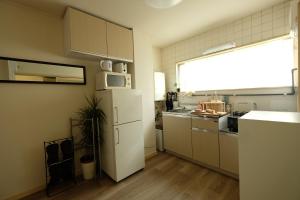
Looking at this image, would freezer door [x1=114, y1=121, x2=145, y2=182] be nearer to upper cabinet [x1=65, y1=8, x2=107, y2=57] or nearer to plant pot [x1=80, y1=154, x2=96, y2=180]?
plant pot [x1=80, y1=154, x2=96, y2=180]

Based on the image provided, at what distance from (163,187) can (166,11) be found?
8.14ft

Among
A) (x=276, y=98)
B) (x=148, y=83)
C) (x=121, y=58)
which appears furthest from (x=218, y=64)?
(x=121, y=58)

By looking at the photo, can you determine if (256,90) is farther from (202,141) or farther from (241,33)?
(202,141)

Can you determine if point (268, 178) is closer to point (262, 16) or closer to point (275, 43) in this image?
point (275, 43)

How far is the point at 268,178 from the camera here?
1024 millimetres

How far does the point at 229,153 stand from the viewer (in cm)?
201

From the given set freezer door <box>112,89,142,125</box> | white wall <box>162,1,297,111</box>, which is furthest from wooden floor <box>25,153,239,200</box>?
white wall <box>162,1,297,111</box>

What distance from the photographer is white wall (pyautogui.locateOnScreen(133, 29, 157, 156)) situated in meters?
2.65

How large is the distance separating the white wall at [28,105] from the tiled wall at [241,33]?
7.50 feet

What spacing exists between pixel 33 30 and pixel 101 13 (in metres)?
0.93

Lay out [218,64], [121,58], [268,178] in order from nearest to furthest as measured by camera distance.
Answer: [268,178] → [121,58] → [218,64]

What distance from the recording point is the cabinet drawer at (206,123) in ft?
7.00

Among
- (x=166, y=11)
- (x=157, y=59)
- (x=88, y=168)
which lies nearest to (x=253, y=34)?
(x=166, y=11)

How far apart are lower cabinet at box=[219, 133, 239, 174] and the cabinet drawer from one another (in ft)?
0.50
